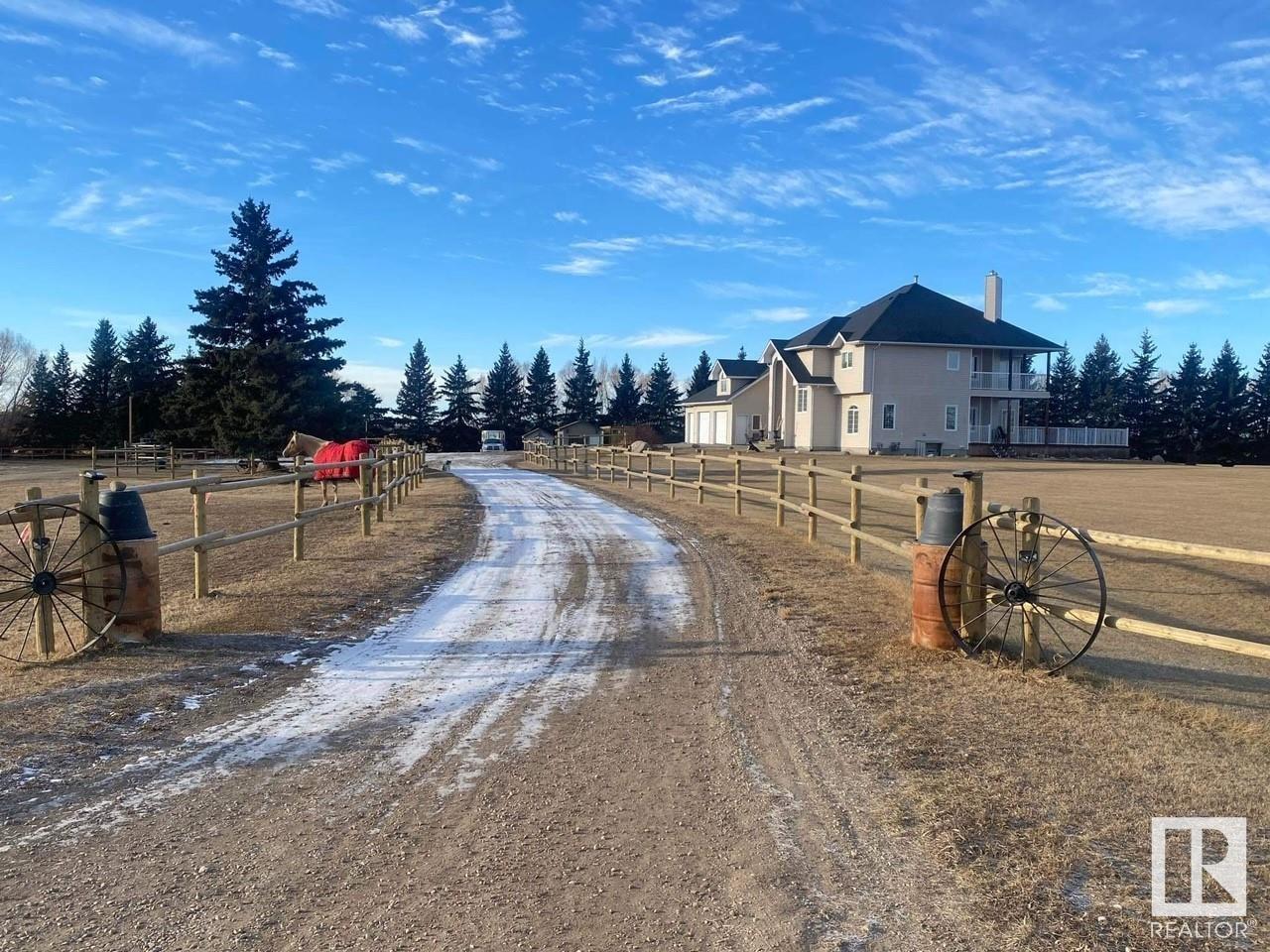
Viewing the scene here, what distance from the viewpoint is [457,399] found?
86.3 metres

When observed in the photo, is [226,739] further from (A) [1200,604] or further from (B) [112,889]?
(A) [1200,604]

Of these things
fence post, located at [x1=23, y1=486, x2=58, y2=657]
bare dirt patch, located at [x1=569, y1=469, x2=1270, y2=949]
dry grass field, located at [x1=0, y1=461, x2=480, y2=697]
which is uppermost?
fence post, located at [x1=23, y1=486, x2=58, y2=657]

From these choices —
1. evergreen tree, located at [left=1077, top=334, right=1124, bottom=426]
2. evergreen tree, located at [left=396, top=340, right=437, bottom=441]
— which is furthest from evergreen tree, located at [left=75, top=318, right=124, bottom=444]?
evergreen tree, located at [left=1077, top=334, right=1124, bottom=426]

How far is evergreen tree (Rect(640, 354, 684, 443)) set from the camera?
89.8 m

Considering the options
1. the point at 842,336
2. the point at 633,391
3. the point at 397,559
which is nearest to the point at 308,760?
the point at 397,559

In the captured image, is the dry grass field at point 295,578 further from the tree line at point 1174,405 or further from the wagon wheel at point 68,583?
the tree line at point 1174,405

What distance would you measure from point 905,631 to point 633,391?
83.7 metres

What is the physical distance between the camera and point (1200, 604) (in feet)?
31.7

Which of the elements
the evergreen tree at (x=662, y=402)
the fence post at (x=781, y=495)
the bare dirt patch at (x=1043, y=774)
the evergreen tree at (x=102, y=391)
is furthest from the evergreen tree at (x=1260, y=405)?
the evergreen tree at (x=102, y=391)

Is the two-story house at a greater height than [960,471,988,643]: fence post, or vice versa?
the two-story house

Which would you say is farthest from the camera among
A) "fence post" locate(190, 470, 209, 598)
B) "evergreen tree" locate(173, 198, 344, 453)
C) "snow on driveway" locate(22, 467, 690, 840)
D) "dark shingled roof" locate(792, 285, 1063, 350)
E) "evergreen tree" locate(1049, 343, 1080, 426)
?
"evergreen tree" locate(1049, 343, 1080, 426)

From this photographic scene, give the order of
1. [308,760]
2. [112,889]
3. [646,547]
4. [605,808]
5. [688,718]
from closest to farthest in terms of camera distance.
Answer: [112,889]
[605,808]
[308,760]
[688,718]
[646,547]

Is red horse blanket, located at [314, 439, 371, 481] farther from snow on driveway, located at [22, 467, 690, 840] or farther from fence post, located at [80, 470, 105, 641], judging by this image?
fence post, located at [80, 470, 105, 641]

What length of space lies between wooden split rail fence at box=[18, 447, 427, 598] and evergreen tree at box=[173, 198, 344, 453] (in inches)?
694
